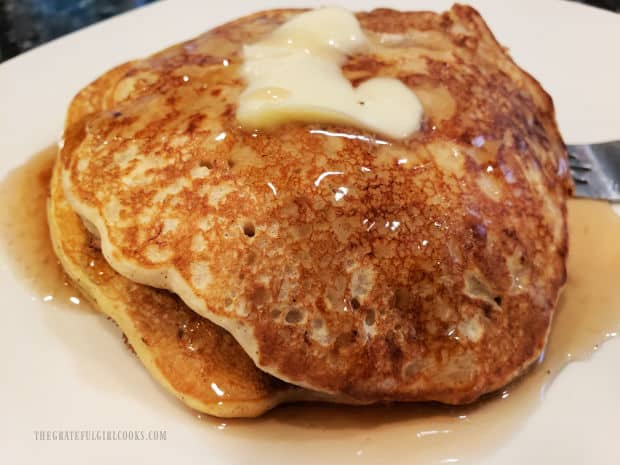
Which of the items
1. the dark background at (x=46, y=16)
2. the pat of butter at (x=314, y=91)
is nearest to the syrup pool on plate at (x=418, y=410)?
the pat of butter at (x=314, y=91)

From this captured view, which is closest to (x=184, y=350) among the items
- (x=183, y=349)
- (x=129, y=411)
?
(x=183, y=349)

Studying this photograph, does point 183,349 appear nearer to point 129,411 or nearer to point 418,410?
point 129,411

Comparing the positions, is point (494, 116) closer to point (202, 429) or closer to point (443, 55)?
point (443, 55)

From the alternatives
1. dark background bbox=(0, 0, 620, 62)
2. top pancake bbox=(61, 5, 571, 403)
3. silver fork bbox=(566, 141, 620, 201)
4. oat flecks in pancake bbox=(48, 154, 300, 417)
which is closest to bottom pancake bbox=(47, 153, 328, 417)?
oat flecks in pancake bbox=(48, 154, 300, 417)

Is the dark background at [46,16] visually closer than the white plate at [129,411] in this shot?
No

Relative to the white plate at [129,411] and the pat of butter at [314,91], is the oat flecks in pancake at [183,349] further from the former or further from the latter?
the pat of butter at [314,91]

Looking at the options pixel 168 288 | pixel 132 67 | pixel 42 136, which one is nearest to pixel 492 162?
pixel 168 288
